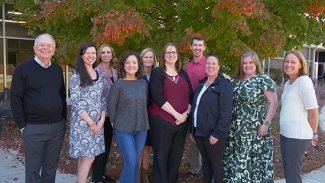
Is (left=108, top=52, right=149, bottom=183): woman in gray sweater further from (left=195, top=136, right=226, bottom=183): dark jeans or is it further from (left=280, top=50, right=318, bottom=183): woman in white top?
(left=280, top=50, right=318, bottom=183): woman in white top

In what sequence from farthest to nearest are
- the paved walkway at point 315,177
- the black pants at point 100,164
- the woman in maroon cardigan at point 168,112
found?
the paved walkway at point 315,177 → the black pants at point 100,164 → the woman in maroon cardigan at point 168,112

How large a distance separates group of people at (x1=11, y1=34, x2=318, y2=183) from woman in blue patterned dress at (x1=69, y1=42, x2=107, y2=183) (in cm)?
1

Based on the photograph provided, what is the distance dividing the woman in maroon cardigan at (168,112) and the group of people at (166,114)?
0.01m

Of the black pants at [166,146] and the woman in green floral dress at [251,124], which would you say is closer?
the woman in green floral dress at [251,124]

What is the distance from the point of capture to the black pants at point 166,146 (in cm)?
388

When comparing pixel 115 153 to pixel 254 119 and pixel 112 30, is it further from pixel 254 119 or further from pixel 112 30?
pixel 254 119

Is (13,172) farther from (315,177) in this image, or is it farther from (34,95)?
(315,177)

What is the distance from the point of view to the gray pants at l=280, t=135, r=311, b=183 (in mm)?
3380

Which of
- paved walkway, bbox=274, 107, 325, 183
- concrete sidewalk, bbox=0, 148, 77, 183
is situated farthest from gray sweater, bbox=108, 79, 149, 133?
paved walkway, bbox=274, 107, 325, 183

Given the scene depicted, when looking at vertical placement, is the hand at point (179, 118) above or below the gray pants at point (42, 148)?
above

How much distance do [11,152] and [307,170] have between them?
578 centimetres

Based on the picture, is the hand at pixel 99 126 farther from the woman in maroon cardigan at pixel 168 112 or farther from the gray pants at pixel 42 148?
the woman in maroon cardigan at pixel 168 112

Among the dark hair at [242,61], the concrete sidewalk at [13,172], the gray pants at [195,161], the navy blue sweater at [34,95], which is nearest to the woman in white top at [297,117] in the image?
the dark hair at [242,61]

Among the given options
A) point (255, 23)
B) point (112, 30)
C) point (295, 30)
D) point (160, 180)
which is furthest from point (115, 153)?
point (295, 30)
